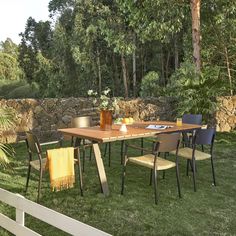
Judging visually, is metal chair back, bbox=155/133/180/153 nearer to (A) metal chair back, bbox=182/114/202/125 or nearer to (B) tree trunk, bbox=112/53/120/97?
(A) metal chair back, bbox=182/114/202/125

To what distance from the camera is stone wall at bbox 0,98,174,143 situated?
7672 mm

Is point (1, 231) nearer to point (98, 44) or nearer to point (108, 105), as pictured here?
point (108, 105)

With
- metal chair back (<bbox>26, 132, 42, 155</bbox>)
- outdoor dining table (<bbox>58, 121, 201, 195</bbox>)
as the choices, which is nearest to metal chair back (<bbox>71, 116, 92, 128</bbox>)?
outdoor dining table (<bbox>58, 121, 201, 195</bbox>)

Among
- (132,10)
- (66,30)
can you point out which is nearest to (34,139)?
(132,10)

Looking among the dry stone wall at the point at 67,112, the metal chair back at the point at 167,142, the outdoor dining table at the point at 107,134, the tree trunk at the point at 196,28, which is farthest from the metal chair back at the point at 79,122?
the tree trunk at the point at 196,28

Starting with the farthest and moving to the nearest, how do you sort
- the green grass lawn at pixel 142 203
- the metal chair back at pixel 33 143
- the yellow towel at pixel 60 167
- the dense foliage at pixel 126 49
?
the dense foliage at pixel 126 49 < the metal chair back at pixel 33 143 < the yellow towel at pixel 60 167 < the green grass lawn at pixel 142 203

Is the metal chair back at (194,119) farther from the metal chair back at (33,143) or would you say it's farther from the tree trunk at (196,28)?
the tree trunk at (196,28)

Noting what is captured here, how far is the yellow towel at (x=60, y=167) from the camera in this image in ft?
12.7

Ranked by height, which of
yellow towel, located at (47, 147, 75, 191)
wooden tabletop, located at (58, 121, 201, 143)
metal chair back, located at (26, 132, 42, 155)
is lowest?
yellow towel, located at (47, 147, 75, 191)

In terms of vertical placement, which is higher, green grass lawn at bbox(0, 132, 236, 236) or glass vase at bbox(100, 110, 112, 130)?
glass vase at bbox(100, 110, 112, 130)

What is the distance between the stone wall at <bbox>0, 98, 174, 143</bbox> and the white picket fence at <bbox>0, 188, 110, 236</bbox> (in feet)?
17.4

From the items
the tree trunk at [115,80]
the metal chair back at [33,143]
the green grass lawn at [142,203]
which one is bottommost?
the green grass lawn at [142,203]

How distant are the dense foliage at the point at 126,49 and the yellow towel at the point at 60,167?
5122 mm

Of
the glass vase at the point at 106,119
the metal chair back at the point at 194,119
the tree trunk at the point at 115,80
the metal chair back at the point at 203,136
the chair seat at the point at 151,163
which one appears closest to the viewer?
the chair seat at the point at 151,163
